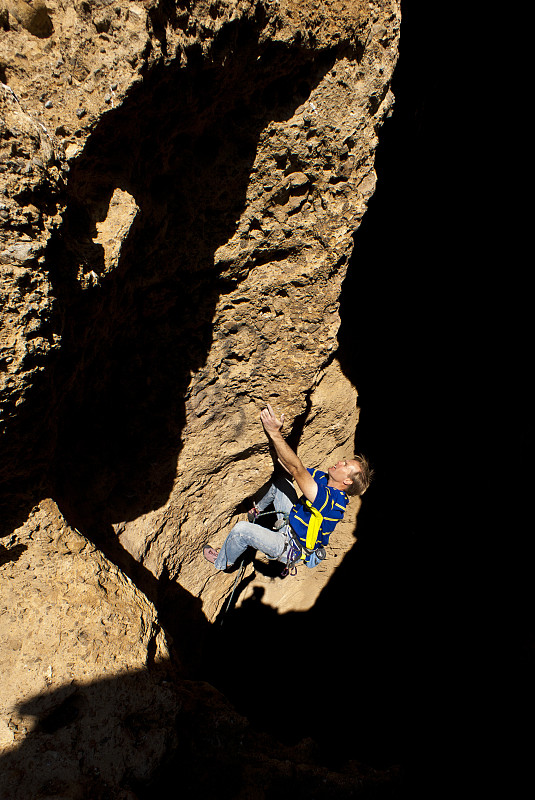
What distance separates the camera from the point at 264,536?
319 cm

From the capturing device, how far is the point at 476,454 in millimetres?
3344

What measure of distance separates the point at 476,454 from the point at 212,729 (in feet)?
8.87

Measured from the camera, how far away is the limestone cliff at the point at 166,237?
3.84 feet

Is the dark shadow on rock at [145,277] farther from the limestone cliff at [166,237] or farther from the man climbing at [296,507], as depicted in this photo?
the man climbing at [296,507]

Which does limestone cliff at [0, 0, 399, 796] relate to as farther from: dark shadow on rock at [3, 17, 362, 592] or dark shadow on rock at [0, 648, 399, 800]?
dark shadow on rock at [0, 648, 399, 800]

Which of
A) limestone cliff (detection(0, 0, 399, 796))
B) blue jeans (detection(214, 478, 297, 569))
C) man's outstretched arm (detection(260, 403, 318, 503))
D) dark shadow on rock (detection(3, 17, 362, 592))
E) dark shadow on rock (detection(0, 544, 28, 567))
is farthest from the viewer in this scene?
blue jeans (detection(214, 478, 297, 569))

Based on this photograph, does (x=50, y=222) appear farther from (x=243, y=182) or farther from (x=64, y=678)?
(x=64, y=678)

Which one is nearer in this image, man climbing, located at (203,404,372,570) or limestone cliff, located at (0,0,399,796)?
limestone cliff, located at (0,0,399,796)

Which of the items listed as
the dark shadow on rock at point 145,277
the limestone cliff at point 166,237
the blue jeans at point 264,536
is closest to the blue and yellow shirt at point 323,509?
the blue jeans at point 264,536

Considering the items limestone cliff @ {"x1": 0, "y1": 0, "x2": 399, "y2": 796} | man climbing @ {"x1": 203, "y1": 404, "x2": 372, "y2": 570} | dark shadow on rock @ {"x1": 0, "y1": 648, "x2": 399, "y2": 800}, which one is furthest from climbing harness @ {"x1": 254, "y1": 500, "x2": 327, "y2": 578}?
dark shadow on rock @ {"x1": 0, "y1": 648, "x2": 399, "y2": 800}

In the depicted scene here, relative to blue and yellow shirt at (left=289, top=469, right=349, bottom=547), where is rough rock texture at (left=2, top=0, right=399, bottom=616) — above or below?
above

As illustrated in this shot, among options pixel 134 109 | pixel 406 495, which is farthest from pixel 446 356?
pixel 134 109

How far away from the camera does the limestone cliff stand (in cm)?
117

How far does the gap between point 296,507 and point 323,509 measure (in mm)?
290
